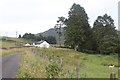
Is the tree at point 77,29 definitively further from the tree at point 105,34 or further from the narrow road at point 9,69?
the narrow road at point 9,69

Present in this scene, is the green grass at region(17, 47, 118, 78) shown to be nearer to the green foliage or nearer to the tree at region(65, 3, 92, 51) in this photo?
the green foliage

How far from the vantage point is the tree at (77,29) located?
262 ft

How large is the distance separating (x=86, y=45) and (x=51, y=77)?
6494 centimetres

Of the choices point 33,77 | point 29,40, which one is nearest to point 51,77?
point 33,77

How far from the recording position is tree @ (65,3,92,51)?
79.8 meters

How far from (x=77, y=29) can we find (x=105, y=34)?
20.8 ft

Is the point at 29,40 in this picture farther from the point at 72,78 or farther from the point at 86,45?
the point at 72,78

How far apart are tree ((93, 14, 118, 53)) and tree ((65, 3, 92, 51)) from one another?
7.28ft

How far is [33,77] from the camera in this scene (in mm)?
A: 20109

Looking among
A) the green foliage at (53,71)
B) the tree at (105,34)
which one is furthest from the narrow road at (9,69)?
the tree at (105,34)

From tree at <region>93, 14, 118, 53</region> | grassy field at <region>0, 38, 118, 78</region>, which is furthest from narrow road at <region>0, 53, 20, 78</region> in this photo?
tree at <region>93, 14, 118, 53</region>

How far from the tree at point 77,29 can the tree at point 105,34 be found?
2.22 metres

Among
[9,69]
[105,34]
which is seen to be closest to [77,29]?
[105,34]

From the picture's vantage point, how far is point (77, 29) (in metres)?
79.9
